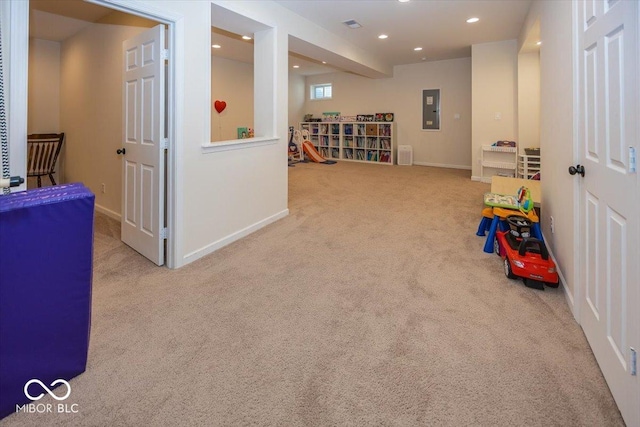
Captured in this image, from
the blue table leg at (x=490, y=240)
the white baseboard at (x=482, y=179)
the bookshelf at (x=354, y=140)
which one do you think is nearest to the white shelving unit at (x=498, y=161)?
the white baseboard at (x=482, y=179)

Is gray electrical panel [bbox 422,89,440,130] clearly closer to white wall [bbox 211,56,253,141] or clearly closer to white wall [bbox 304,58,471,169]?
white wall [bbox 304,58,471,169]

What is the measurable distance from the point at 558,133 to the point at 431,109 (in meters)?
6.76

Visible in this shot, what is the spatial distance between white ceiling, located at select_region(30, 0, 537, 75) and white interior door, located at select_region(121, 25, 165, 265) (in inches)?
62.0

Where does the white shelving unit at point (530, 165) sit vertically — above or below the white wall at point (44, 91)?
below

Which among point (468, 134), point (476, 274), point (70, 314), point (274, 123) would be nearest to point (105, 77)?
point (274, 123)

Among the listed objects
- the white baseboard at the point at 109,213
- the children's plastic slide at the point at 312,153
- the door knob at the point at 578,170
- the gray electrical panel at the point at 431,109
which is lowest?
the white baseboard at the point at 109,213

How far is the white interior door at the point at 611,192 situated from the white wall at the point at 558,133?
262mm

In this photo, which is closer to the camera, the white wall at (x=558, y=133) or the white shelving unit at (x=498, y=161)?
the white wall at (x=558, y=133)

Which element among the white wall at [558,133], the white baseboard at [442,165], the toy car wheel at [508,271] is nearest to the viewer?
the white wall at [558,133]

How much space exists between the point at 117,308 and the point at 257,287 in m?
0.89

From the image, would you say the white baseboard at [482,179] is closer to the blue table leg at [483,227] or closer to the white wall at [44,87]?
the blue table leg at [483,227]

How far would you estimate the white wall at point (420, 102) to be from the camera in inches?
335

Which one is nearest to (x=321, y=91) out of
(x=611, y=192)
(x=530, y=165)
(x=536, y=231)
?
(x=530, y=165)

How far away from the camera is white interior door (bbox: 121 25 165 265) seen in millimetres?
2916
